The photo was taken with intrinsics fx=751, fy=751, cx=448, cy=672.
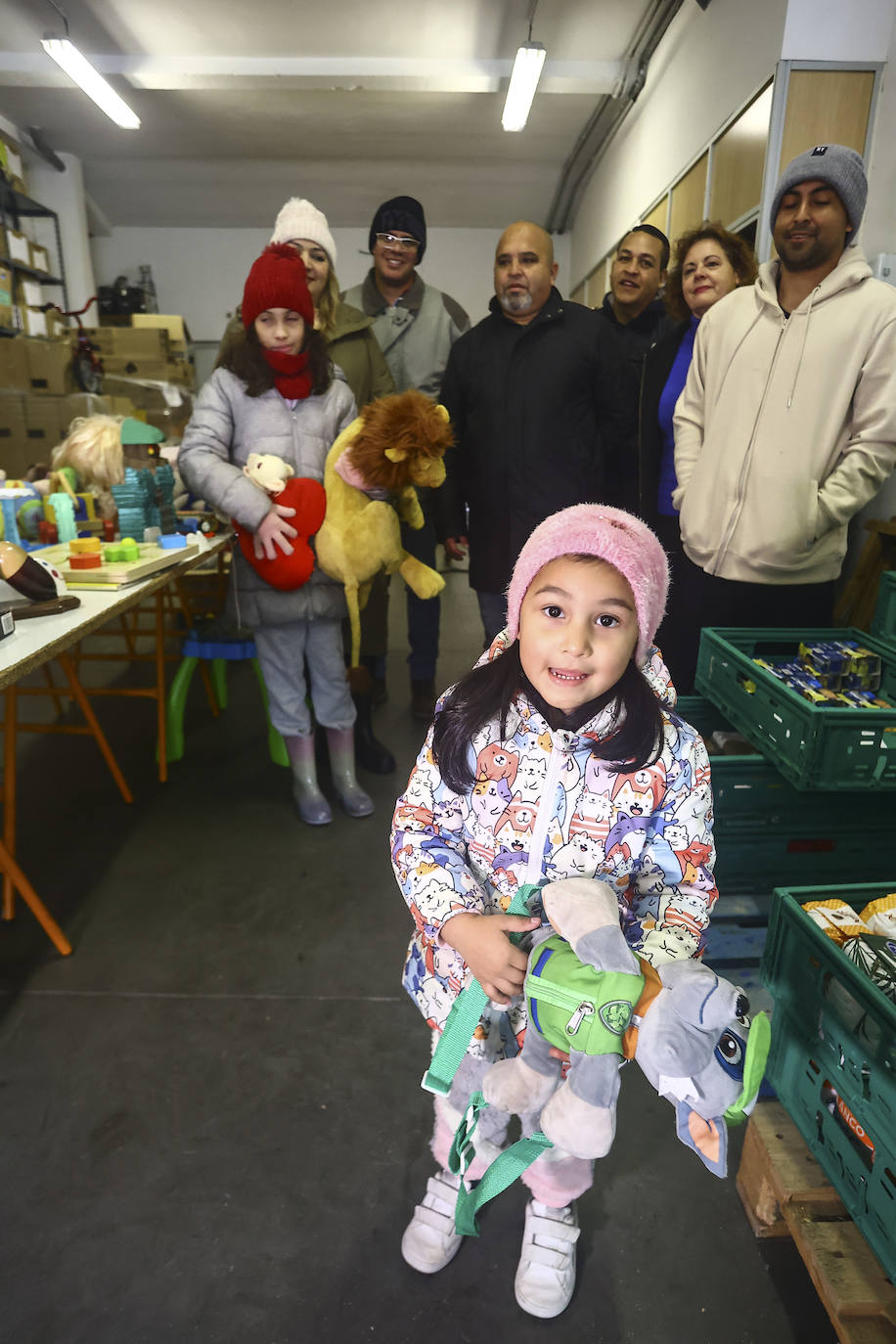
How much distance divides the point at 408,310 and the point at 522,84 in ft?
11.8

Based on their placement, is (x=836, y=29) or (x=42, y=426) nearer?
(x=836, y=29)

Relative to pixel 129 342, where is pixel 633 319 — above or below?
below

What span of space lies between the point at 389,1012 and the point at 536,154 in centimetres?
810

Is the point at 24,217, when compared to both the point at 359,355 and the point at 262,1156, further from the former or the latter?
the point at 262,1156

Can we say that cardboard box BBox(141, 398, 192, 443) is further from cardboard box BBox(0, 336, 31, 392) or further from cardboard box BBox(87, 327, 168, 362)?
cardboard box BBox(0, 336, 31, 392)

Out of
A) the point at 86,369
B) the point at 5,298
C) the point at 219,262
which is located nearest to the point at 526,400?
the point at 86,369

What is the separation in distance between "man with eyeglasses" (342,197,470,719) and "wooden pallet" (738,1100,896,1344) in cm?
211

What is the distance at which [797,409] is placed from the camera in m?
1.92

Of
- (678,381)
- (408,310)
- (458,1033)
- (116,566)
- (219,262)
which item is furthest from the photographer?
(219,262)

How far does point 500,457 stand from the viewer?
274 centimetres

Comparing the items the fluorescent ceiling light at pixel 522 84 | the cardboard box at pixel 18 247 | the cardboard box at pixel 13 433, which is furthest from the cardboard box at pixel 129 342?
the fluorescent ceiling light at pixel 522 84

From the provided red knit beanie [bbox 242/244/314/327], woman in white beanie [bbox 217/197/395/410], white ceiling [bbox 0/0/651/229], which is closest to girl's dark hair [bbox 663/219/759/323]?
woman in white beanie [bbox 217/197/395/410]

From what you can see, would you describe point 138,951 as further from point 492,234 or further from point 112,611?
point 492,234

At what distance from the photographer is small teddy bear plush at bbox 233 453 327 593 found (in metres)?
2.16
